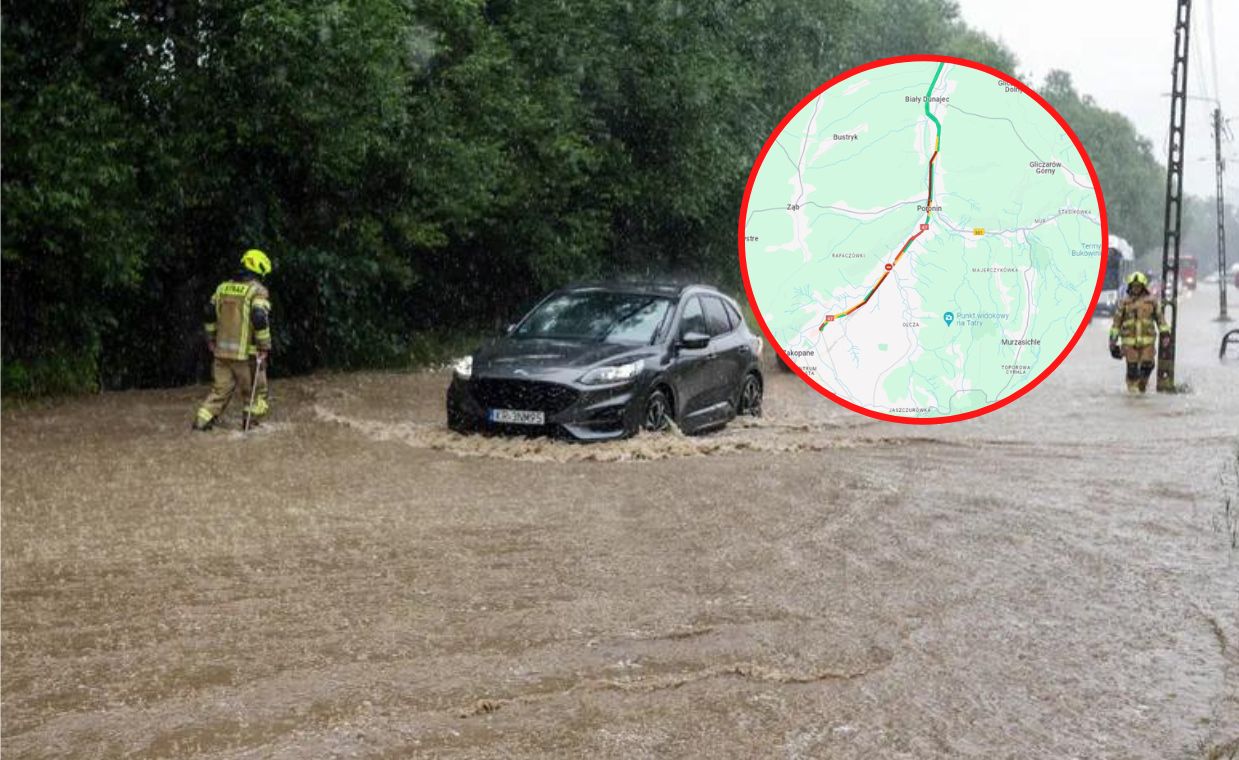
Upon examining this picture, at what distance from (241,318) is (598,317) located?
357 centimetres

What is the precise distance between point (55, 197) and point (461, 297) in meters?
13.9

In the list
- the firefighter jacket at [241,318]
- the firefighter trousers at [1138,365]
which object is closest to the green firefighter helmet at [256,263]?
the firefighter jacket at [241,318]

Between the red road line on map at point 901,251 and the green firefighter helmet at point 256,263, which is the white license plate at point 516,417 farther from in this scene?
the red road line on map at point 901,251

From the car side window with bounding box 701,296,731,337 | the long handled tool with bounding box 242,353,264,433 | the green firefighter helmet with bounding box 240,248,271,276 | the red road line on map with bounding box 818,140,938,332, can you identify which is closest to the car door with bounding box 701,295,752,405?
the car side window with bounding box 701,296,731,337

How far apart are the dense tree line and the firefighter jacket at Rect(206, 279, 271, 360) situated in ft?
8.49

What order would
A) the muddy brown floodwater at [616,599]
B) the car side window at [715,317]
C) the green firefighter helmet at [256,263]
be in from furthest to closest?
the car side window at [715,317], the green firefighter helmet at [256,263], the muddy brown floodwater at [616,599]

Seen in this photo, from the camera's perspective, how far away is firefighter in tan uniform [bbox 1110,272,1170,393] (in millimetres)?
20766

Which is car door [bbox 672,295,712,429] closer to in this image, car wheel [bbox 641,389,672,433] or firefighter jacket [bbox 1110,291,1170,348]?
car wheel [bbox 641,389,672,433]

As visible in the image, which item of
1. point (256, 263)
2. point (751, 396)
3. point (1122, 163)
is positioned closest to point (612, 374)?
point (751, 396)

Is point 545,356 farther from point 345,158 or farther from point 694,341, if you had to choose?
point 345,158

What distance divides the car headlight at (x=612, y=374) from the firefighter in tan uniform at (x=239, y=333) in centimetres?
363

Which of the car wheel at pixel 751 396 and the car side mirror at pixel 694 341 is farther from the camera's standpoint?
the car wheel at pixel 751 396

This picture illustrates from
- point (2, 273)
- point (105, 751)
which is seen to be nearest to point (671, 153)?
point (2, 273)

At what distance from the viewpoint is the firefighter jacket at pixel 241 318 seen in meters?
15.1
